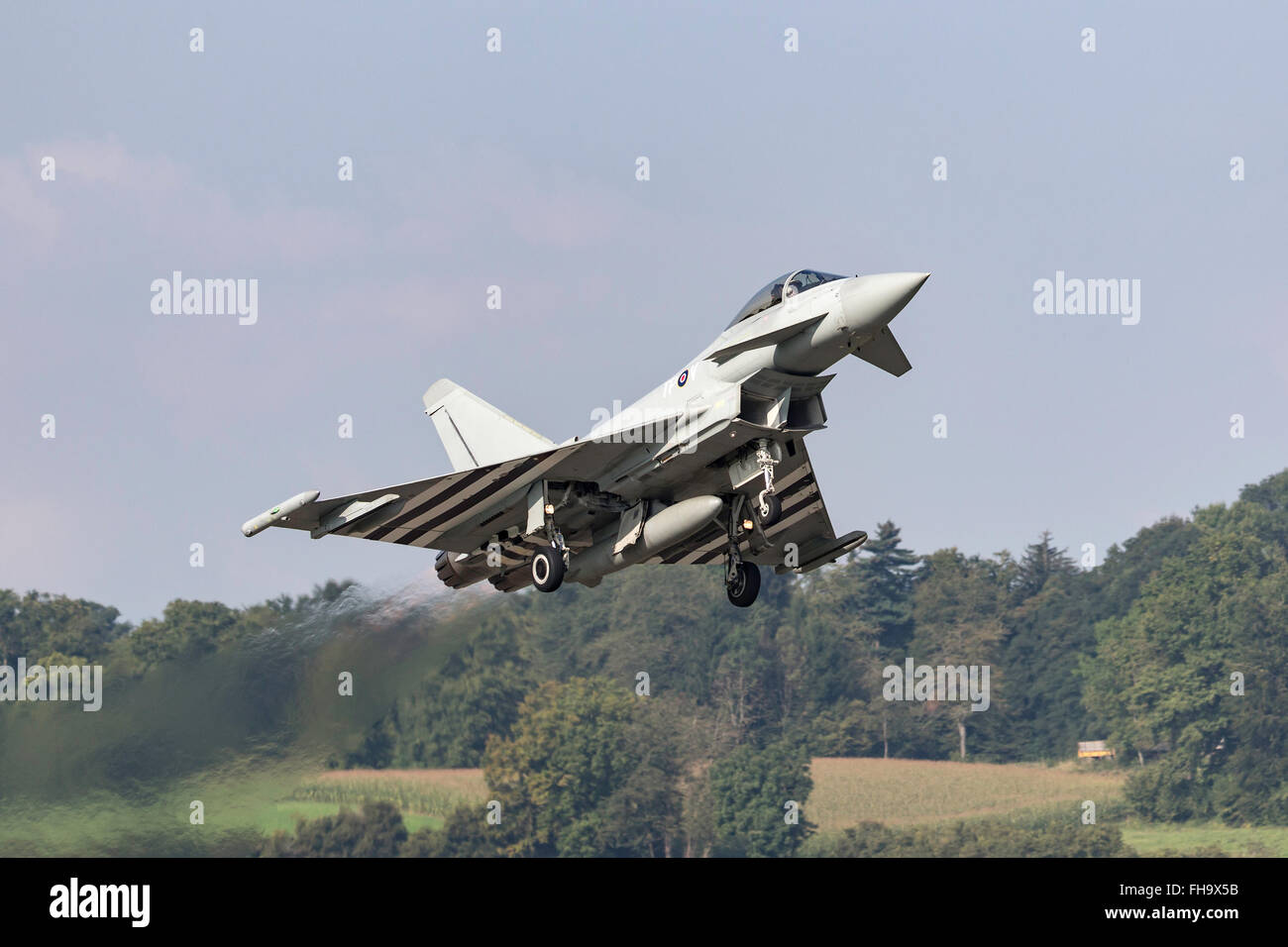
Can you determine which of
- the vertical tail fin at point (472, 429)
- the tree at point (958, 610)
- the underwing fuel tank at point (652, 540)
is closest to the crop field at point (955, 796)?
the tree at point (958, 610)

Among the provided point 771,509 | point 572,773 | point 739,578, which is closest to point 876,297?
point 771,509

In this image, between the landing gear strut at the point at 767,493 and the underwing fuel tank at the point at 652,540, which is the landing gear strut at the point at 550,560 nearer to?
the underwing fuel tank at the point at 652,540

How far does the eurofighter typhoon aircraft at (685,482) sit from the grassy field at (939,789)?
4318 centimetres

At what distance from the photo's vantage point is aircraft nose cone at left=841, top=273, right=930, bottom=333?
2111cm

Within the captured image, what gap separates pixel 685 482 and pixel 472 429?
6.05 m

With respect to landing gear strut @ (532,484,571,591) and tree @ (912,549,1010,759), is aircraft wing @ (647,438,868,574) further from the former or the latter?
tree @ (912,549,1010,759)

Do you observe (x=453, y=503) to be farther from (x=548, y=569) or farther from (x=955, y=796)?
(x=955, y=796)

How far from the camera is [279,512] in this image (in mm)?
24016

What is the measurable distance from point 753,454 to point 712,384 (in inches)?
50.8

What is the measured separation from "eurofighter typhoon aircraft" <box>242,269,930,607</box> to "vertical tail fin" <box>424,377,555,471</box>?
0.55 metres

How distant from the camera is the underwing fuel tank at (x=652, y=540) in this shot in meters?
23.2

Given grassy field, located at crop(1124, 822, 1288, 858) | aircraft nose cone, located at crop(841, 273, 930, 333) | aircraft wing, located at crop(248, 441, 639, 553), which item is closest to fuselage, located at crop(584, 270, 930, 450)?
aircraft nose cone, located at crop(841, 273, 930, 333)
